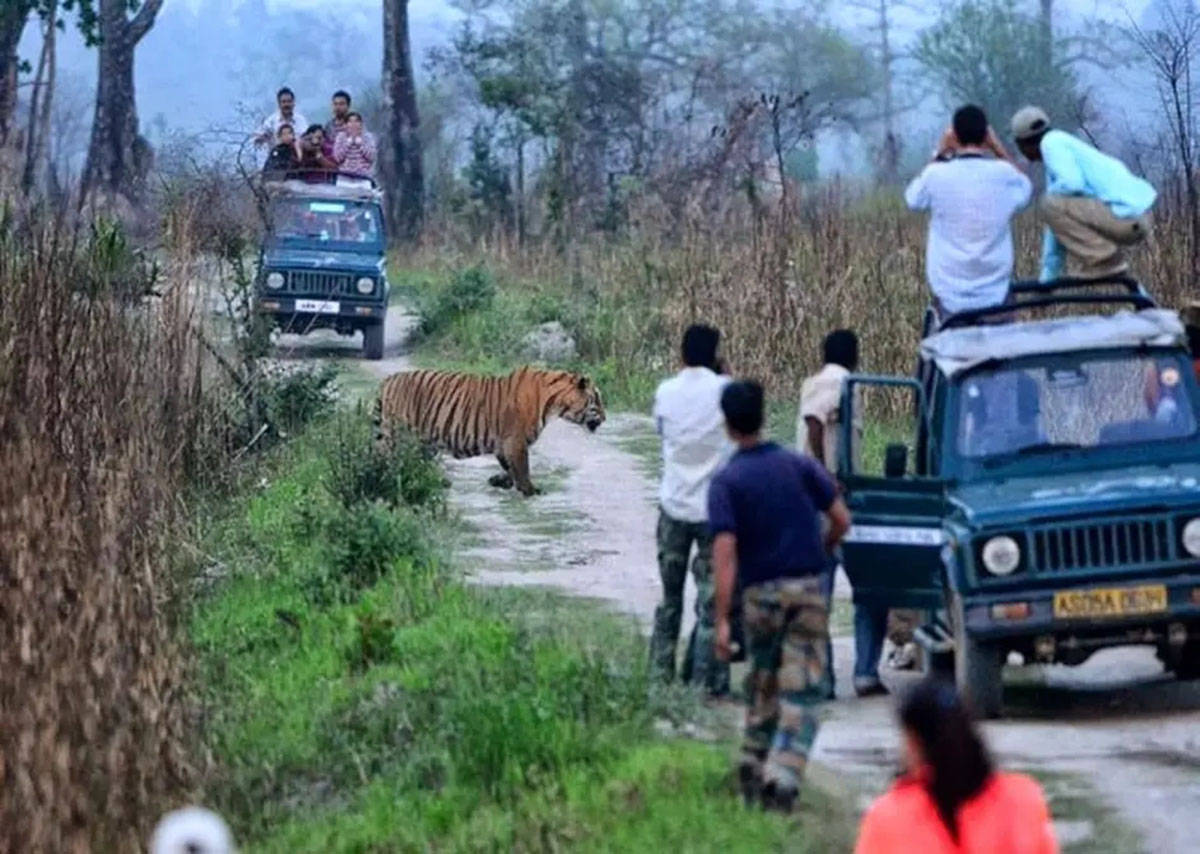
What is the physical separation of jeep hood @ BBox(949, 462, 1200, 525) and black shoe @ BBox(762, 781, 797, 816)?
2.02 meters

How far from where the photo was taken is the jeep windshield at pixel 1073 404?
484 inches

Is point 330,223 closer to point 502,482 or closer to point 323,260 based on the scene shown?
point 323,260

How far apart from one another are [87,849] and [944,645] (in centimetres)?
403

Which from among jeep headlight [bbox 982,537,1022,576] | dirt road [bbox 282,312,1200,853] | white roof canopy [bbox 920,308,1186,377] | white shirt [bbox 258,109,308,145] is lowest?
dirt road [bbox 282,312,1200,853]

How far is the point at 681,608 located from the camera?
12.1 meters

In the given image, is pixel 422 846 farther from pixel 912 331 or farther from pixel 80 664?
pixel 912 331

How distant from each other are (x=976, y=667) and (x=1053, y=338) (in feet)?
5.38

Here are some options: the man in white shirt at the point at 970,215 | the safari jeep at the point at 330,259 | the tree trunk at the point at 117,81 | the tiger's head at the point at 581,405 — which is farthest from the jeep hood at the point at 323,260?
the man in white shirt at the point at 970,215

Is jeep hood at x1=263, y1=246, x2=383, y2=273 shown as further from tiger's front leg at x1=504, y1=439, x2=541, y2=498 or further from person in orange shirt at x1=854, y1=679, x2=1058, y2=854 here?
person in orange shirt at x1=854, y1=679, x2=1058, y2=854

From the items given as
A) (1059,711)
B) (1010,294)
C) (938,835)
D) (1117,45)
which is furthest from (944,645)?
(1117,45)

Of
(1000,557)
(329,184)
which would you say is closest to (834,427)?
(1000,557)

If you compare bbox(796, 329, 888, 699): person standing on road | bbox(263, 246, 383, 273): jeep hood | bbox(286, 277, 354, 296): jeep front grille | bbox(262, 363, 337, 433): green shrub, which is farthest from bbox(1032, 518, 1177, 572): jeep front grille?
bbox(286, 277, 354, 296): jeep front grille

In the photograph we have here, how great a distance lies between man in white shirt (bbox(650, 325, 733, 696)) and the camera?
1174 cm

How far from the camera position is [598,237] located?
36594 mm
